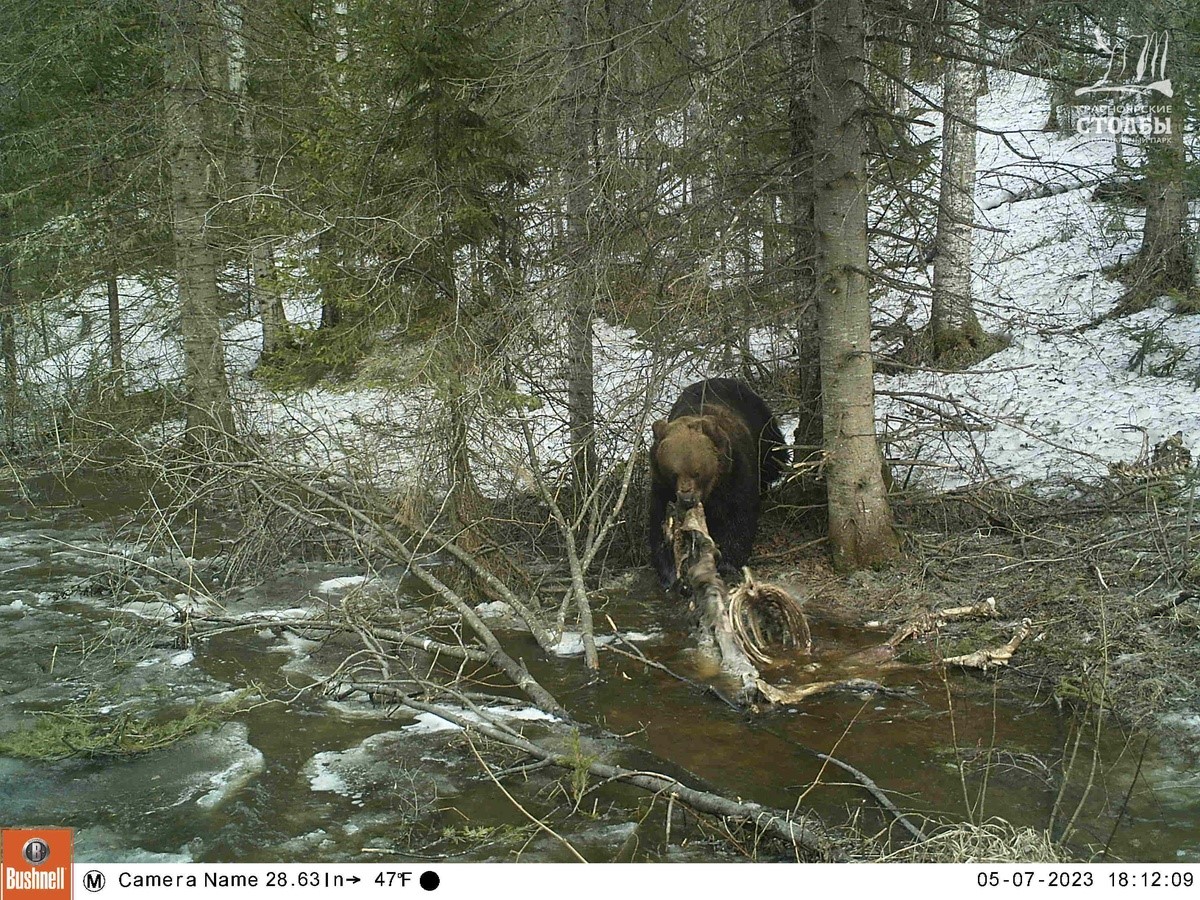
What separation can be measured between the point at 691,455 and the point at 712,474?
286mm

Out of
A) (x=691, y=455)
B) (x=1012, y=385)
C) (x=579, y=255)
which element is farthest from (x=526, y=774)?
(x=1012, y=385)

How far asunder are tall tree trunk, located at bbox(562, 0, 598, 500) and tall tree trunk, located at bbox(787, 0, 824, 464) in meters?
1.67

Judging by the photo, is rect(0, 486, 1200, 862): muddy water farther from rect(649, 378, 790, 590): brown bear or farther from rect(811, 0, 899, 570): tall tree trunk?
rect(649, 378, 790, 590): brown bear

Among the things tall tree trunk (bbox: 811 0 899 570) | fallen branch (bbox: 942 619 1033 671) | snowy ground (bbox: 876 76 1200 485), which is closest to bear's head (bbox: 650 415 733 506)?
tall tree trunk (bbox: 811 0 899 570)

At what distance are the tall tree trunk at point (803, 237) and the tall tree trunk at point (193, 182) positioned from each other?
639cm

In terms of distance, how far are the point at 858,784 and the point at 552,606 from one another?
382cm

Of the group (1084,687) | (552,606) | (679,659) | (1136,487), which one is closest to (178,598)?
(552,606)

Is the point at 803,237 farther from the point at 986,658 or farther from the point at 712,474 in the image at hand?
the point at 986,658

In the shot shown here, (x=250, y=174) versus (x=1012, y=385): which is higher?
(x=250, y=174)

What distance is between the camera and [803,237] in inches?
360

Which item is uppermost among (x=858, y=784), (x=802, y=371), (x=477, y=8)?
(x=477, y=8)

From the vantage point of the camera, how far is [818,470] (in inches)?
365

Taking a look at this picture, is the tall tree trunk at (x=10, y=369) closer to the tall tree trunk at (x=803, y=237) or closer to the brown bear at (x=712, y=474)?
the brown bear at (x=712, y=474)
